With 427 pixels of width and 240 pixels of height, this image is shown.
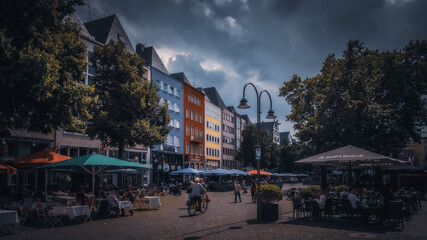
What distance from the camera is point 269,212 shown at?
1487 cm

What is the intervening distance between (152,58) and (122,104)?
83.5 ft

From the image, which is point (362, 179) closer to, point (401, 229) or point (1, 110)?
point (401, 229)

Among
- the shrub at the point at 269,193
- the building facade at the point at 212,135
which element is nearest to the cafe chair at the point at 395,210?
the shrub at the point at 269,193

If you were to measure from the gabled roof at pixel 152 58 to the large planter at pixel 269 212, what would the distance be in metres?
37.5

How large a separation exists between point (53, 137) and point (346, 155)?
76.1ft

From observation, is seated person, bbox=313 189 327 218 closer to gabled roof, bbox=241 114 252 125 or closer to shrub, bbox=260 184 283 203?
shrub, bbox=260 184 283 203

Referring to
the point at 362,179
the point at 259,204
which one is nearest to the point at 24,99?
the point at 259,204

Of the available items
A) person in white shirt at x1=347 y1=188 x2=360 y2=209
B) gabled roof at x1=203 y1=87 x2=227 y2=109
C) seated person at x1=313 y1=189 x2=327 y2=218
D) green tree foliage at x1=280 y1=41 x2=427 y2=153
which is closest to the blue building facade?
green tree foliage at x1=280 y1=41 x2=427 y2=153

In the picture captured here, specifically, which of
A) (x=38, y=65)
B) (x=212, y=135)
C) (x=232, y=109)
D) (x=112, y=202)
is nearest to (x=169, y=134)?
(x=212, y=135)

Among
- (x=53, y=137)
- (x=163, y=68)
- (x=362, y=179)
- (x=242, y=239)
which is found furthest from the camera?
(x=163, y=68)

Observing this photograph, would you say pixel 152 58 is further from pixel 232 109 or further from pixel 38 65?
pixel 232 109

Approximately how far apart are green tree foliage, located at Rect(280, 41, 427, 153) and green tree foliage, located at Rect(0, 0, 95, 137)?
65.9 ft

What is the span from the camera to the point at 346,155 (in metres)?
15.6

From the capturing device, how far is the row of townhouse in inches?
1150
